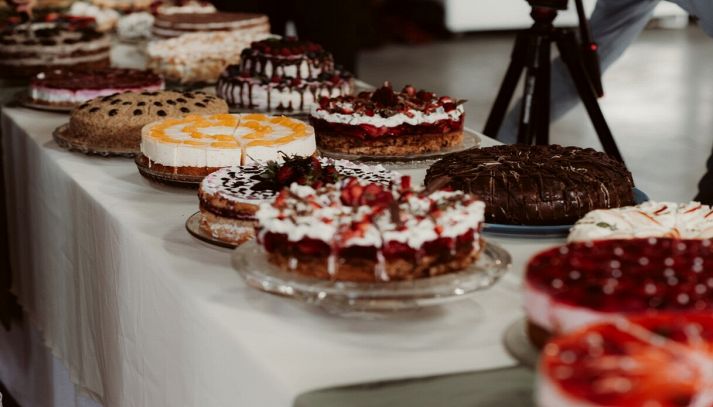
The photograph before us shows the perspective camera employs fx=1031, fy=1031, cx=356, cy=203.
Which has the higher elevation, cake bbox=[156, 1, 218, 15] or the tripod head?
the tripod head

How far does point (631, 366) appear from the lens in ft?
2.62

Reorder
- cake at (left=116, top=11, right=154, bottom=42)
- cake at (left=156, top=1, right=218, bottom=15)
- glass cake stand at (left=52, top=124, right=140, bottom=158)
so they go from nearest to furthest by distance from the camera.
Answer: glass cake stand at (left=52, top=124, right=140, bottom=158) → cake at (left=156, top=1, right=218, bottom=15) → cake at (left=116, top=11, right=154, bottom=42)

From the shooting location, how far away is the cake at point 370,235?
4.04ft

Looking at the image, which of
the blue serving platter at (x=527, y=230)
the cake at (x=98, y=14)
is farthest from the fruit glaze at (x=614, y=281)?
the cake at (x=98, y=14)

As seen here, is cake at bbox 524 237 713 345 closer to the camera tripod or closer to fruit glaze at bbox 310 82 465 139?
fruit glaze at bbox 310 82 465 139

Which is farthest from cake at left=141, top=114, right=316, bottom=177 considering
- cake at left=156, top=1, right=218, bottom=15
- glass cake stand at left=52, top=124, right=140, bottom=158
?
cake at left=156, top=1, right=218, bottom=15

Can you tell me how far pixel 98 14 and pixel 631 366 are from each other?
3.50m

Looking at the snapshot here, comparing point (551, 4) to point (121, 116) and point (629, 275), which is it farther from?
point (629, 275)

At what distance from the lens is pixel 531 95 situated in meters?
2.73

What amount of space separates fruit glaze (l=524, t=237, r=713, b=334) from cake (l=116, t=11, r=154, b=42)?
300cm

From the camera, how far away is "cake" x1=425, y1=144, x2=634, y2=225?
1603mm

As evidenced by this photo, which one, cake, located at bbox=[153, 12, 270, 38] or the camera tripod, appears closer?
the camera tripod

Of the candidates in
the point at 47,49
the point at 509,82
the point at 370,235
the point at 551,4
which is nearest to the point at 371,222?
the point at 370,235

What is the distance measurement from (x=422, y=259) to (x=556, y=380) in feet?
1.48
